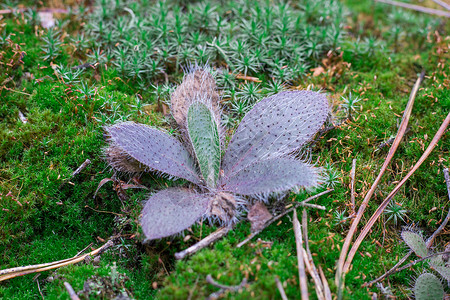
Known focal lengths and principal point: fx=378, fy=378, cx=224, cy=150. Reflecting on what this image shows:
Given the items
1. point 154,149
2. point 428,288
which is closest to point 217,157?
point 154,149

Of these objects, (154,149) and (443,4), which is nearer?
(154,149)

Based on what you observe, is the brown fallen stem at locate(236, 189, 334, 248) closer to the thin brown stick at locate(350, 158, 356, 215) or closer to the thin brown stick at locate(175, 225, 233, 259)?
the thin brown stick at locate(175, 225, 233, 259)

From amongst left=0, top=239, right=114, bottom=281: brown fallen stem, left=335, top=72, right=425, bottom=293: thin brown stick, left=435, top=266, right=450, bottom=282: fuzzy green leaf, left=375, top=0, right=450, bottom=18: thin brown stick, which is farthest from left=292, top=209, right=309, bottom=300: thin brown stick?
left=375, top=0, right=450, bottom=18: thin brown stick

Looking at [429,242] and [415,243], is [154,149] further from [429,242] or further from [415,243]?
[429,242]

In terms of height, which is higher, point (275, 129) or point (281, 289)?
point (275, 129)

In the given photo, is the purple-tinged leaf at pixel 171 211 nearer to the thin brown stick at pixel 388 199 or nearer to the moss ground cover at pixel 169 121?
the moss ground cover at pixel 169 121

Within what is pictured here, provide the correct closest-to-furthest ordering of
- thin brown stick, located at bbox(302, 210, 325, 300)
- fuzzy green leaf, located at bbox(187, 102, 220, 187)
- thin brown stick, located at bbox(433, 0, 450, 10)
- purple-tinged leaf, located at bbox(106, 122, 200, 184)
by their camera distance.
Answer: thin brown stick, located at bbox(302, 210, 325, 300)
purple-tinged leaf, located at bbox(106, 122, 200, 184)
fuzzy green leaf, located at bbox(187, 102, 220, 187)
thin brown stick, located at bbox(433, 0, 450, 10)

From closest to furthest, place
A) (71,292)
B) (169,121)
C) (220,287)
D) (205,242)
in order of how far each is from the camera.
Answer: (220,287), (71,292), (205,242), (169,121)

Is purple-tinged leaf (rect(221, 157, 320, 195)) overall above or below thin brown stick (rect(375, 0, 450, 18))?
below
